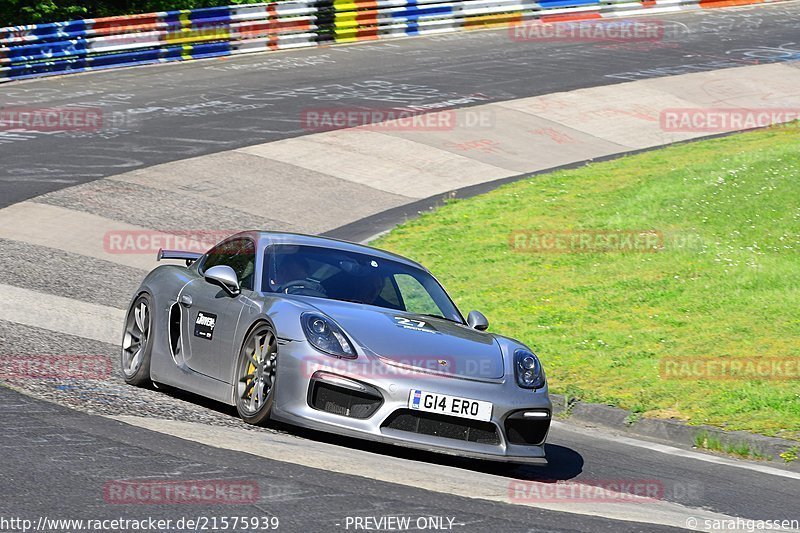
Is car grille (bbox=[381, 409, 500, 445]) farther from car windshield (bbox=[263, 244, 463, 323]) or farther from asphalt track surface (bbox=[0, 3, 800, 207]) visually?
asphalt track surface (bbox=[0, 3, 800, 207])

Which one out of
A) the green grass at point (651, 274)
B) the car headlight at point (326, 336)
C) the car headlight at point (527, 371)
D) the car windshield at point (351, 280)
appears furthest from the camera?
the green grass at point (651, 274)

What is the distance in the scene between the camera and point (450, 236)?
15.8 meters

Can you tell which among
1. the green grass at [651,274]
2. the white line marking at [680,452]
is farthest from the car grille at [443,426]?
the green grass at [651,274]

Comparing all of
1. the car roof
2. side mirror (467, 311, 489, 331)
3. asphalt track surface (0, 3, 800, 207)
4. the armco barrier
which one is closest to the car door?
the car roof

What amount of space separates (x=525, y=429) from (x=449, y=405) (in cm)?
60

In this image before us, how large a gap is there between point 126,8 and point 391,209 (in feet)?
56.9

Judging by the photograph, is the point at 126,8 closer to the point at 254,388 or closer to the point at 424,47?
the point at 424,47


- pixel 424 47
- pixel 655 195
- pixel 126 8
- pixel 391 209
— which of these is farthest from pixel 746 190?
pixel 126 8

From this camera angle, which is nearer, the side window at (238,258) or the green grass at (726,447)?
the side window at (238,258)

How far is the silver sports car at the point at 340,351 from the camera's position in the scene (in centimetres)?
704

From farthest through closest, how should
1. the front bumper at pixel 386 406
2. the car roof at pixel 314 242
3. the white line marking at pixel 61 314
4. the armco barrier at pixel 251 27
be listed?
the armco barrier at pixel 251 27
the white line marking at pixel 61 314
the car roof at pixel 314 242
the front bumper at pixel 386 406

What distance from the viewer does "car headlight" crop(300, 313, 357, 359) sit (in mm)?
7160

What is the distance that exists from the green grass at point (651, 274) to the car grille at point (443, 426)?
243cm

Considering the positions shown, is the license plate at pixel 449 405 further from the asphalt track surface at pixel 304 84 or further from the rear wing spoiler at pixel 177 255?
the asphalt track surface at pixel 304 84
